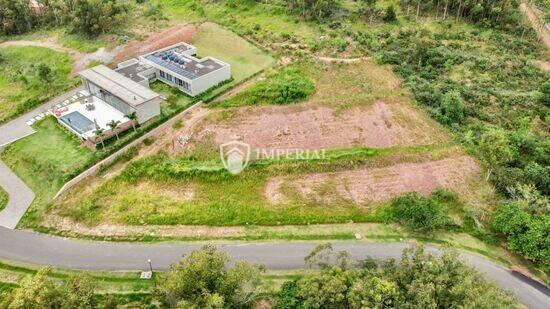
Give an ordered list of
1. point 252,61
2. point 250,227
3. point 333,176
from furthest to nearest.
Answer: point 252,61 < point 333,176 < point 250,227

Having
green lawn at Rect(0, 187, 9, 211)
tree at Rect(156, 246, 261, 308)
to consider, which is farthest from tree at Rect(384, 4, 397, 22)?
green lawn at Rect(0, 187, 9, 211)

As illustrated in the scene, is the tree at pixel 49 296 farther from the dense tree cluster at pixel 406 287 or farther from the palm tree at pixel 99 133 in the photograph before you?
the palm tree at pixel 99 133

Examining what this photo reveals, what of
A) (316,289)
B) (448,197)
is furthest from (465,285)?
(448,197)

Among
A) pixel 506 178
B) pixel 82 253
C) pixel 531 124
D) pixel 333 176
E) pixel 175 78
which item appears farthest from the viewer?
pixel 175 78

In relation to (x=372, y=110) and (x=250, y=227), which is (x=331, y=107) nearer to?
(x=372, y=110)

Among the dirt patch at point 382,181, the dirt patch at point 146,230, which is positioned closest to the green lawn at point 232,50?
the dirt patch at point 382,181

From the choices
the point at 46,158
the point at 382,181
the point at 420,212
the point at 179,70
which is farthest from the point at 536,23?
the point at 46,158

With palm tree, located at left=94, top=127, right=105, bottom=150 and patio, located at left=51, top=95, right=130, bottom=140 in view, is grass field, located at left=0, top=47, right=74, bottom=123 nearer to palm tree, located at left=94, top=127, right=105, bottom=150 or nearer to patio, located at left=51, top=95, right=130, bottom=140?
patio, located at left=51, top=95, right=130, bottom=140
